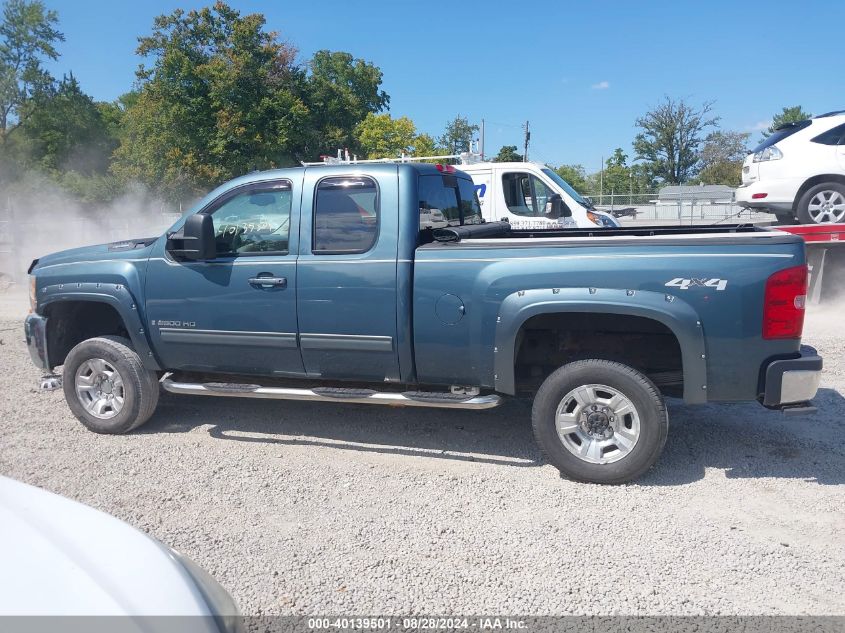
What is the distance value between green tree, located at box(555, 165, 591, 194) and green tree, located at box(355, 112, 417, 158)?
2125cm

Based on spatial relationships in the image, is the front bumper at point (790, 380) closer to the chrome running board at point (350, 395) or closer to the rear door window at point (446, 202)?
the chrome running board at point (350, 395)

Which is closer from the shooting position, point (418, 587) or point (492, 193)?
point (418, 587)

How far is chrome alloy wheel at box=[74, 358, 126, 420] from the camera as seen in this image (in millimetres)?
5512

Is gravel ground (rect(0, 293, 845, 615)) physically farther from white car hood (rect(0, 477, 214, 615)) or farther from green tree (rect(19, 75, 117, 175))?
green tree (rect(19, 75, 117, 175))

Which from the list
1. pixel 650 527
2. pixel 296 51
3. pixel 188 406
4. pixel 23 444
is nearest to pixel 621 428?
pixel 650 527

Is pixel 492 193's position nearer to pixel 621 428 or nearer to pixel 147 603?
pixel 621 428

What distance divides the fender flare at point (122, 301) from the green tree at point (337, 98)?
98.5ft

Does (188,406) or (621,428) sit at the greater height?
(621,428)

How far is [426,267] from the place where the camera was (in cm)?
461

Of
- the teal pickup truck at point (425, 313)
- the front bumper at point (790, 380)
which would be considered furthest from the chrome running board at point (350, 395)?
the front bumper at point (790, 380)

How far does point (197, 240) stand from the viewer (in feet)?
16.3

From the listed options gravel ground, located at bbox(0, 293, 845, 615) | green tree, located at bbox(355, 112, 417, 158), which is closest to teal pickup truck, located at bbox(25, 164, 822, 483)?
gravel ground, located at bbox(0, 293, 845, 615)

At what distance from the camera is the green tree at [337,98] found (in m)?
35.7

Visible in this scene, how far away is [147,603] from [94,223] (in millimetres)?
25345
